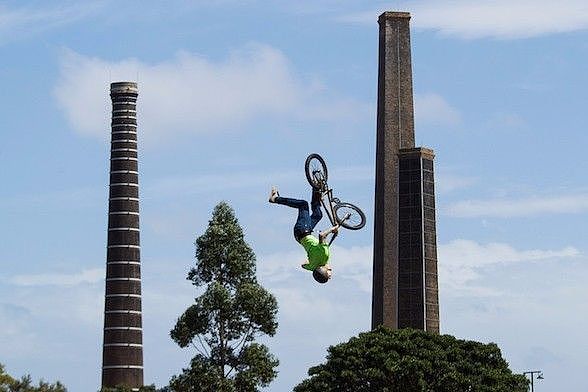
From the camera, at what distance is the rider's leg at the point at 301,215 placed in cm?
6675

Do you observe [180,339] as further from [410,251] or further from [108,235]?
[108,235]

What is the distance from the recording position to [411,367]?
102 meters

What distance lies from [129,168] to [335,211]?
10307 cm

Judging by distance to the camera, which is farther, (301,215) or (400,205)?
(400,205)

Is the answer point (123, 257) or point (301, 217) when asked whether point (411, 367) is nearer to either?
point (301, 217)

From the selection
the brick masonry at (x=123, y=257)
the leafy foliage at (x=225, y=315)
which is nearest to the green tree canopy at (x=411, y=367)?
the leafy foliage at (x=225, y=315)

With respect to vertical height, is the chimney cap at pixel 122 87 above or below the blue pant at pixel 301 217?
above

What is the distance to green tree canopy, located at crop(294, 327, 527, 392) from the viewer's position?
102 metres

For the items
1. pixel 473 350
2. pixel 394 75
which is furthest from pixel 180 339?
pixel 394 75

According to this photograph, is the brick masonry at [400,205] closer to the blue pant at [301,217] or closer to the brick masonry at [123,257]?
the brick masonry at [123,257]

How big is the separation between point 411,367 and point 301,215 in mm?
37093

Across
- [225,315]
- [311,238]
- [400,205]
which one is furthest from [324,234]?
[400,205]

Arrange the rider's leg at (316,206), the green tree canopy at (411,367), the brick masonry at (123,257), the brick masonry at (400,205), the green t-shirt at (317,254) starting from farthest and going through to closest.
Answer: the brick masonry at (123,257) < the brick masonry at (400,205) < the green tree canopy at (411,367) < the rider's leg at (316,206) < the green t-shirt at (317,254)

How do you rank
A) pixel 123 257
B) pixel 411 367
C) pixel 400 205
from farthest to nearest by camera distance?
pixel 123 257, pixel 400 205, pixel 411 367
